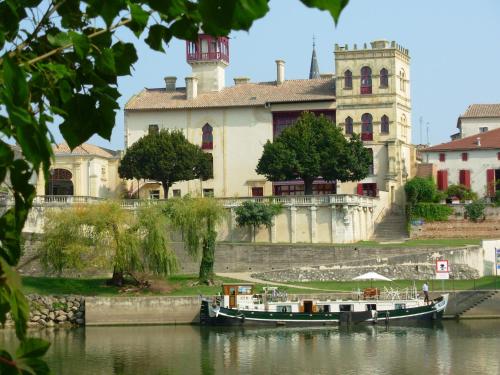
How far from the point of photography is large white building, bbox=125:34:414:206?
72250 mm

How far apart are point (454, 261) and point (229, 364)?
72.3 feet

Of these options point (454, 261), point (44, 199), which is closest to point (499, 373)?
point (454, 261)

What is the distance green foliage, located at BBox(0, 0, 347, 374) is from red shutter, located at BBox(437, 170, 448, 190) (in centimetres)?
6692

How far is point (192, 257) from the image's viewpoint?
191 ft

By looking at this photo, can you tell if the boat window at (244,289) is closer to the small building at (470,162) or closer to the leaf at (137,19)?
the small building at (470,162)

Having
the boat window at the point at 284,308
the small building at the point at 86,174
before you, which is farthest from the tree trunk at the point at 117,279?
the small building at the point at 86,174

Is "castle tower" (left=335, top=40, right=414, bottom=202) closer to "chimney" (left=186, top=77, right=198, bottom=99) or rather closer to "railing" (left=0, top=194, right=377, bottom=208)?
"railing" (left=0, top=194, right=377, bottom=208)

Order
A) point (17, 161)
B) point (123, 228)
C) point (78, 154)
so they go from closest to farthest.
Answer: point (17, 161), point (123, 228), point (78, 154)

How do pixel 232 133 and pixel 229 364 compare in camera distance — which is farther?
pixel 232 133

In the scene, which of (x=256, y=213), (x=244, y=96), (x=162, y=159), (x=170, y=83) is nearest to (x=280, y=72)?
(x=244, y=96)

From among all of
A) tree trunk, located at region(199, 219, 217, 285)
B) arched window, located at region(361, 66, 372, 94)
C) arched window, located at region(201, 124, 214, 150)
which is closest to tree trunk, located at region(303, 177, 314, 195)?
→ arched window, located at region(361, 66, 372, 94)

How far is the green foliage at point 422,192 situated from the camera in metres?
68.3

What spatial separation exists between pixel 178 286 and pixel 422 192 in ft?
70.2

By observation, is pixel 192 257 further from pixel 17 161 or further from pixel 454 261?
pixel 17 161
